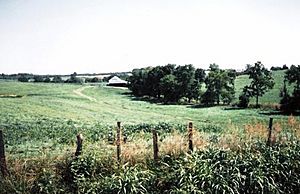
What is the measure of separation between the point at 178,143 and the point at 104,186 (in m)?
2.84

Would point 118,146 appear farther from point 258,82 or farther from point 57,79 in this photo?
point 258,82

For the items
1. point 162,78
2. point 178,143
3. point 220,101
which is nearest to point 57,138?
point 178,143

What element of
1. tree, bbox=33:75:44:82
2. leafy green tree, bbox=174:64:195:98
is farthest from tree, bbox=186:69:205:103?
tree, bbox=33:75:44:82

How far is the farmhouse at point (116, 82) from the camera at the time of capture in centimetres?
9490

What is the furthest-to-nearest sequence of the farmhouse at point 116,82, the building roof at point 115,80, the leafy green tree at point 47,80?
the building roof at point 115,80 → the farmhouse at point 116,82 → the leafy green tree at point 47,80

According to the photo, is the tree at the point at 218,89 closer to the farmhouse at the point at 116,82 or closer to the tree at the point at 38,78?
the tree at the point at 38,78

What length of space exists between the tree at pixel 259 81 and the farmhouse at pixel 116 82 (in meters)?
41.7

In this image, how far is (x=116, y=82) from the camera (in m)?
97.4

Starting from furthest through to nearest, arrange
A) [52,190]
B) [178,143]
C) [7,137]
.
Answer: [7,137] < [178,143] < [52,190]

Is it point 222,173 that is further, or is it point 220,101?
point 220,101

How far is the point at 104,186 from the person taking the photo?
805cm

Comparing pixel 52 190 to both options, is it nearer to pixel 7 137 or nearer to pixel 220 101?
pixel 7 137

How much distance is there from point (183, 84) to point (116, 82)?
34812mm

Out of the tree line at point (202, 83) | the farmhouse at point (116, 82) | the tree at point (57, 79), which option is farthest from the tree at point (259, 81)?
the farmhouse at point (116, 82)
